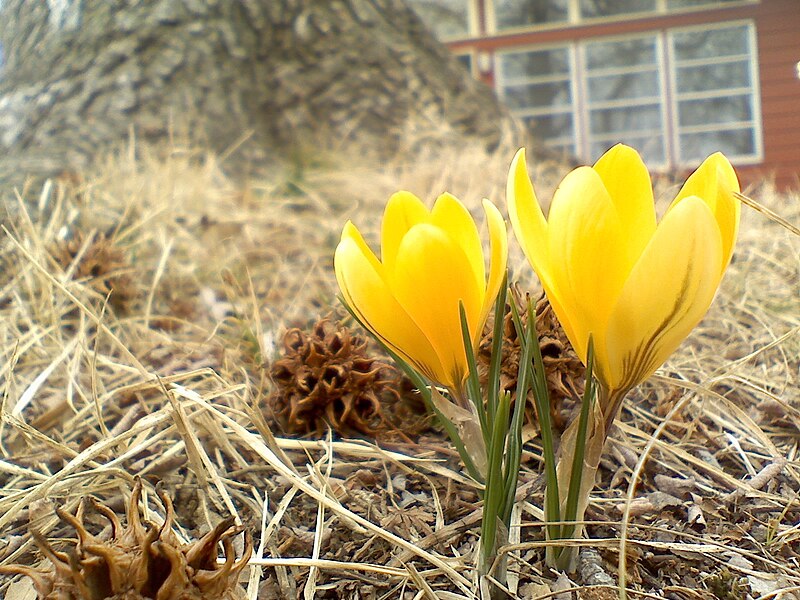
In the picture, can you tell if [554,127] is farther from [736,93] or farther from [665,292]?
[665,292]

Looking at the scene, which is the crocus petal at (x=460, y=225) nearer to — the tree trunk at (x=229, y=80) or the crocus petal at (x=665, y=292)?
the crocus petal at (x=665, y=292)

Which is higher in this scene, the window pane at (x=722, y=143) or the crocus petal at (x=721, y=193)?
the crocus petal at (x=721, y=193)

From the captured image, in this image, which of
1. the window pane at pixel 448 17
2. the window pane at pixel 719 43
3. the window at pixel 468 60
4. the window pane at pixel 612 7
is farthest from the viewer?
the window pane at pixel 448 17

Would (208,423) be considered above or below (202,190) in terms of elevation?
below

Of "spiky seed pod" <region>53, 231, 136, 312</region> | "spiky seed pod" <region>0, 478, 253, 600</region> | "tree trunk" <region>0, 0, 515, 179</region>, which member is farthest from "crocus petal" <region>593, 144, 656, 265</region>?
"tree trunk" <region>0, 0, 515, 179</region>

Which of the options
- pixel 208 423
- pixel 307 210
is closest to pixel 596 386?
pixel 208 423

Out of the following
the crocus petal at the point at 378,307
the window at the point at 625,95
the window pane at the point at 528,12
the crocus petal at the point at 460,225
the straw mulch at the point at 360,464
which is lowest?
the straw mulch at the point at 360,464

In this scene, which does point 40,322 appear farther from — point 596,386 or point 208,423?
point 596,386

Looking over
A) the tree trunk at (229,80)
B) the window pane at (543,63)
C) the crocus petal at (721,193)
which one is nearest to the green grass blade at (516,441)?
the crocus petal at (721,193)
